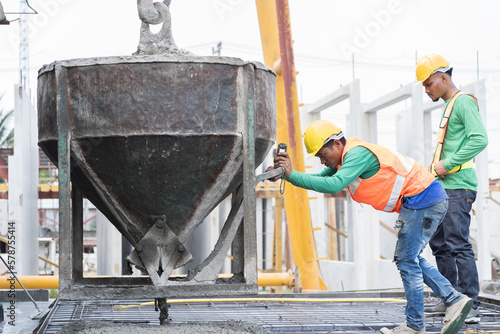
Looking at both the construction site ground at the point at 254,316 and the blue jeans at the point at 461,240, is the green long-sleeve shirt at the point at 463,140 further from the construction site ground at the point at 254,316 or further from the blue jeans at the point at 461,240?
the construction site ground at the point at 254,316

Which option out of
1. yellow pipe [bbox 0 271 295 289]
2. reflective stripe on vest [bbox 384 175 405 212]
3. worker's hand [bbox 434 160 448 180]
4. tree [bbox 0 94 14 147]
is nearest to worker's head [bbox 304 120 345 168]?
reflective stripe on vest [bbox 384 175 405 212]

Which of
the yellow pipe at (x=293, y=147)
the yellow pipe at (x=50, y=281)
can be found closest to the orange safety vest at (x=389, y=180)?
the yellow pipe at (x=50, y=281)

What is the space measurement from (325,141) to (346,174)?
0.28m

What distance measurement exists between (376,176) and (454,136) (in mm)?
1016

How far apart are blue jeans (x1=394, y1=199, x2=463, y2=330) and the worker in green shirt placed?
55cm

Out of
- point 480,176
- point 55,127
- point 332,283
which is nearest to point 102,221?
point 332,283

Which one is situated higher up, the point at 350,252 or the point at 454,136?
the point at 454,136

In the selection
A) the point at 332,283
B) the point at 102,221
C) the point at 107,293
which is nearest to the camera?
the point at 107,293

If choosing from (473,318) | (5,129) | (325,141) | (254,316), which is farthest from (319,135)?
(5,129)

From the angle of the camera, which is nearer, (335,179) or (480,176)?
(335,179)

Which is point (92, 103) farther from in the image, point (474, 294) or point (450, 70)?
point (474, 294)

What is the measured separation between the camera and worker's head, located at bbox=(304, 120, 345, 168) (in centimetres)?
405

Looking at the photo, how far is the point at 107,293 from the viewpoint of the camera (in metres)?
3.69

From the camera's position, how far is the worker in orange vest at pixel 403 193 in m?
3.96
